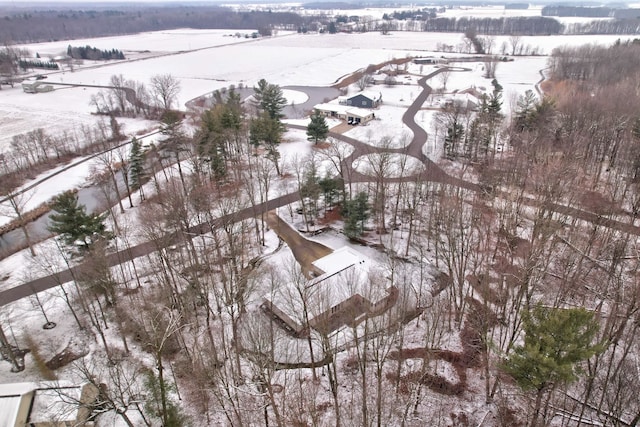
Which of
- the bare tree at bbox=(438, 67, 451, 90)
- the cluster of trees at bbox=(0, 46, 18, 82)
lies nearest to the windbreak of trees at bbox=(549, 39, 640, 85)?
the bare tree at bbox=(438, 67, 451, 90)

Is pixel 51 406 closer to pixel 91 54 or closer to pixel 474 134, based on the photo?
pixel 474 134

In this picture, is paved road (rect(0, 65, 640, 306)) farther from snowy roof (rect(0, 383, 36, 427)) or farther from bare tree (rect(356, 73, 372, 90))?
bare tree (rect(356, 73, 372, 90))

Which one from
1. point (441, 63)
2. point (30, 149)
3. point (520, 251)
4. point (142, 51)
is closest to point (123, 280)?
point (520, 251)

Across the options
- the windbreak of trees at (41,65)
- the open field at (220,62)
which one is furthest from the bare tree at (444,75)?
the windbreak of trees at (41,65)

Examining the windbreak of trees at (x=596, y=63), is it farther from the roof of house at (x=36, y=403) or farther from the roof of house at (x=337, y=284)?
the roof of house at (x=36, y=403)

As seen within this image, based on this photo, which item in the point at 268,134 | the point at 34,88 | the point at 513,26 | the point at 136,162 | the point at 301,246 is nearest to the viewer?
the point at 301,246

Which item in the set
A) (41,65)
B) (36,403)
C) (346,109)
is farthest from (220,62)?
(36,403)
